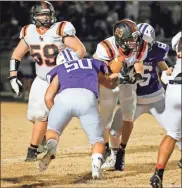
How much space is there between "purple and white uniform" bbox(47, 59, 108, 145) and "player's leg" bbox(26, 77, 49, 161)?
5.41 feet

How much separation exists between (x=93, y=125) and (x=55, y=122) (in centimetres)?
33

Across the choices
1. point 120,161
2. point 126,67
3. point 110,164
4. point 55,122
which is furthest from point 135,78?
point 110,164

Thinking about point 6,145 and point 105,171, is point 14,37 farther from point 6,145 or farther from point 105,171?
point 105,171

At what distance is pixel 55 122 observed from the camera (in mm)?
5941

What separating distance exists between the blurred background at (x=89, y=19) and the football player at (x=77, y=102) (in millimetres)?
8282

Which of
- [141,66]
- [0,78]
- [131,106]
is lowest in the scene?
[0,78]

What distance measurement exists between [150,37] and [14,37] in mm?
9280

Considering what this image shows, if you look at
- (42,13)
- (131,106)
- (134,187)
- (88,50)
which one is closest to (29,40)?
(42,13)

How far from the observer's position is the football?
6397mm

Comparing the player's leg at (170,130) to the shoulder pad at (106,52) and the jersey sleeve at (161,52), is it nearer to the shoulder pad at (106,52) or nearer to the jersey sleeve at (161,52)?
the shoulder pad at (106,52)

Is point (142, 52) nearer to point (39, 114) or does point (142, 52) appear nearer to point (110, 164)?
point (110, 164)

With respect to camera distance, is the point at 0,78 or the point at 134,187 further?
the point at 0,78

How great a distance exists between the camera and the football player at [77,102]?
5.86 meters

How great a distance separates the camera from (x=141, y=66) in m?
6.65
